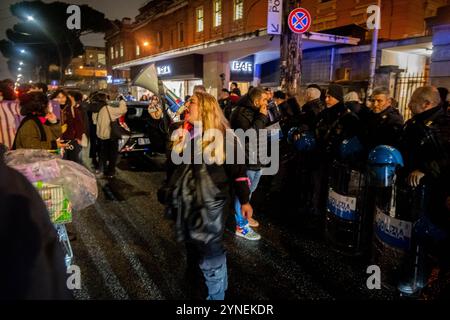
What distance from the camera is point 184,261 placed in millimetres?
4176

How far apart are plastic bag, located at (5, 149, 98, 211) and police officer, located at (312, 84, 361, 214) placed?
10.4ft

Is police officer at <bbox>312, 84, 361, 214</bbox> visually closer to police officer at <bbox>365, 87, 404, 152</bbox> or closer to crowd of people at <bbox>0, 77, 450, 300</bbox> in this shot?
crowd of people at <bbox>0, 77, 450, 300</bbox>

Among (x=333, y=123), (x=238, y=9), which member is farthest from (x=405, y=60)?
(x=333, y=123)

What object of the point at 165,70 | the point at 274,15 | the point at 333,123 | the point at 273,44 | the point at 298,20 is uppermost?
the point at 274,15

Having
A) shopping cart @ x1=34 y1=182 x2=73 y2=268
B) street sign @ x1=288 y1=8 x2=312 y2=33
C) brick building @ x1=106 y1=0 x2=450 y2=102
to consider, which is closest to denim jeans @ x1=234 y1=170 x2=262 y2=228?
shopping cart @ x1=34 y1=182 x2=73 y2=268

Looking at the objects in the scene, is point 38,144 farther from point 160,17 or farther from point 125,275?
point 160,17

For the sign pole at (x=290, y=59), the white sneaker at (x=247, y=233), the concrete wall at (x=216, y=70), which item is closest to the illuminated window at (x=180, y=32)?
the concrete wall at (x=216, y=70)

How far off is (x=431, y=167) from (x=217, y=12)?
22262 millimetres

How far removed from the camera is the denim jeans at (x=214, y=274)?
303cm

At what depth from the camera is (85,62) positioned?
8119cm

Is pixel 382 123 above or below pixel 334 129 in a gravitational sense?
above

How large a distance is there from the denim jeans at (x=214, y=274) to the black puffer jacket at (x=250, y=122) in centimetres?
213

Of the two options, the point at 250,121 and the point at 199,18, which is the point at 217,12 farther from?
the point at 250,121
